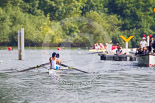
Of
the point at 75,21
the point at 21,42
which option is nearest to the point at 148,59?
the point at 21,42

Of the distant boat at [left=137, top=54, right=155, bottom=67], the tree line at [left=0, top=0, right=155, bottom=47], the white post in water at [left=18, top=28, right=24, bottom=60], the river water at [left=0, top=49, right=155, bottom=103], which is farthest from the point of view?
the tree line at [left=0, top=0, right=155, bottom=47]

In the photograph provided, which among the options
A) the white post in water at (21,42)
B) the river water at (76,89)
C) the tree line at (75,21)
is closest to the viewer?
the river water at (76,89)

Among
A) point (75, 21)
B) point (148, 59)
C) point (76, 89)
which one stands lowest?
point (76, 89)

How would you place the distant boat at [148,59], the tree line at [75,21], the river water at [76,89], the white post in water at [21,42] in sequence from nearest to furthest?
the river water at [76,89]
the distant boat at [148,59]
the white post in water at [21,42]
the tree line at [75,21]

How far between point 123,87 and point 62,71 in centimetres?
977

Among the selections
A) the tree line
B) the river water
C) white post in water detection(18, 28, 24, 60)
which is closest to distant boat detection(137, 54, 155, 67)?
the river water

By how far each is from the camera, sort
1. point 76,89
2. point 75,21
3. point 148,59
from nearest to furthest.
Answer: point 76,89, point 148,59, point 75,21

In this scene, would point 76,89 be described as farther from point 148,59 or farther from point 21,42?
point 21,42

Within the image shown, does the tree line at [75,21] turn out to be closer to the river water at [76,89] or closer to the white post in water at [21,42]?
the white post in water at [21,42]

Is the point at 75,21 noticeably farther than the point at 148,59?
Yes

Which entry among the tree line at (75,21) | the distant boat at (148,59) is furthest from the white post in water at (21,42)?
the tree line at (75,21)

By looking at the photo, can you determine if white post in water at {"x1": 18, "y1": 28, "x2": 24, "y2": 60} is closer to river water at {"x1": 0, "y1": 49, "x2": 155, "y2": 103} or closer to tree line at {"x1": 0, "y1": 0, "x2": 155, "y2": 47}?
river water at {"x1": 0, "y1": 49, "x2": 155, "y2": 103}

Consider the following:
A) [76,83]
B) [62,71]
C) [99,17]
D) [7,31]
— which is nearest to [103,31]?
[99,17]

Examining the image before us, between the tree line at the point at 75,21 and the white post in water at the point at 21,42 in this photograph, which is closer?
the white post in water at the point at 21,42
